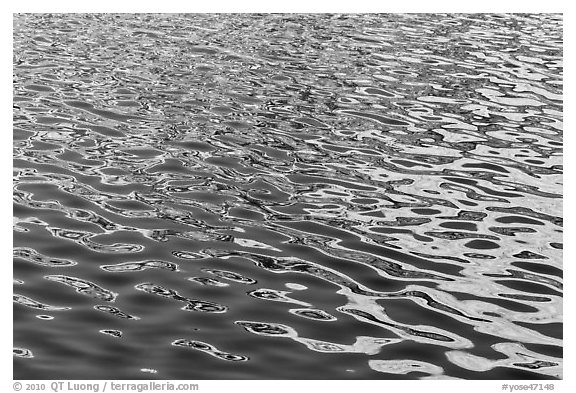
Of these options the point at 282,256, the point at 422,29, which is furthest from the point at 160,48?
the point at 282,256

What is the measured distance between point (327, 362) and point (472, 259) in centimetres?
568

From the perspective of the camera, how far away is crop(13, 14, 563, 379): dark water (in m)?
15.0

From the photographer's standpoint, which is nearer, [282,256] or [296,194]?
[282,256]

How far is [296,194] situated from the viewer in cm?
2178

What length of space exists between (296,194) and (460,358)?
8.15 m

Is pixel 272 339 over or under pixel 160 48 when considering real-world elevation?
under

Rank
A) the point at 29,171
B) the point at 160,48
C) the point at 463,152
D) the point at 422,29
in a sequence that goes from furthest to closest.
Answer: the point at 422,29
the point at 160,48
the point at 463,152
the point at 29,171

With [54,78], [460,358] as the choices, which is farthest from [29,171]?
[460,358]

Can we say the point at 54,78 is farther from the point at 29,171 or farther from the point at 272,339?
the point at 272,339

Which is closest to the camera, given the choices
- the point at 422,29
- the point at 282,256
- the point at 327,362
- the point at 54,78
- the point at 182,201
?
the point at 327,362

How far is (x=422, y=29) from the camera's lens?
137 feet

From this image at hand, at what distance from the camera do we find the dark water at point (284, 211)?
1501 cm

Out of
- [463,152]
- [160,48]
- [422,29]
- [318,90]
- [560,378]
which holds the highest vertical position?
[422,29]

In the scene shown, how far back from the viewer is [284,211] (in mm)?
20656
